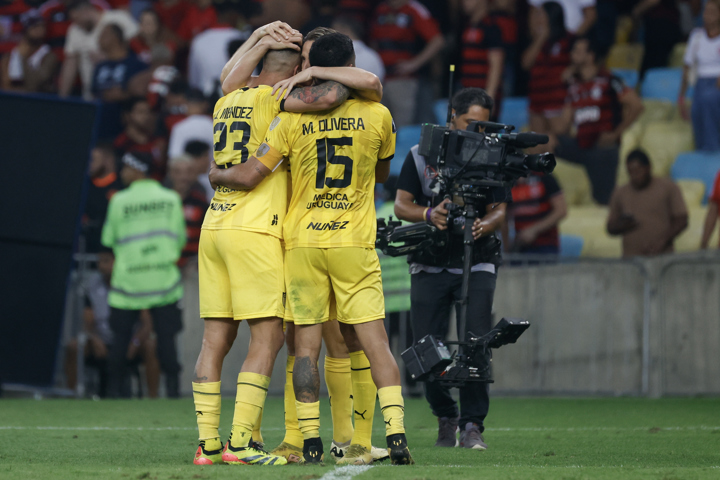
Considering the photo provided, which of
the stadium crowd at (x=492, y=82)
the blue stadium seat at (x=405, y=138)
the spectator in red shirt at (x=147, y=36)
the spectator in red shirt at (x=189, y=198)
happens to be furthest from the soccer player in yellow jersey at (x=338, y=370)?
the spectator in red shirt at (x=147, y=36)

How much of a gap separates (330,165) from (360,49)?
28.0 ft

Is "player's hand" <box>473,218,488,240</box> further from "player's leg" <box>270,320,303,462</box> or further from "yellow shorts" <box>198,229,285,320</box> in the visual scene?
"yellow shorts" <box>198,229,285,320</box>

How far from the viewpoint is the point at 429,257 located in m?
7.00

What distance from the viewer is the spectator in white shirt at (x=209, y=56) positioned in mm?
14805

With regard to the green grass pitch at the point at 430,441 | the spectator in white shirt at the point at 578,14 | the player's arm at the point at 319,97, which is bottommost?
the green grass pitch at the point at 430,441

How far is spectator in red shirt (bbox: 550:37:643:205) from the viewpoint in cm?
1384

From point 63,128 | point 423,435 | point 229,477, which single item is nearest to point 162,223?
point 63,128

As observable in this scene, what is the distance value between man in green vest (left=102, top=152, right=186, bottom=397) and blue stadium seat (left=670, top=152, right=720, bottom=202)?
6.36m

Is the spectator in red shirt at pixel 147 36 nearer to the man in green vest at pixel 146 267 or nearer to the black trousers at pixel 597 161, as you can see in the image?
the man in green vest at pixel 146 267

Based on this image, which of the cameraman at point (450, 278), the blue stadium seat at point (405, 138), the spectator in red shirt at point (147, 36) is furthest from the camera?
the spectator in red shirt at point (147, 36)

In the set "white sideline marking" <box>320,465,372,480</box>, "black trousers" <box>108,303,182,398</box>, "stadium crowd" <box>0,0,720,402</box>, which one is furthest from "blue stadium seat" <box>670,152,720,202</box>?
"white sideline marking" <box>320,465,372,480</box>

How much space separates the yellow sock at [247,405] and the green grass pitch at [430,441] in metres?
A: 0.28

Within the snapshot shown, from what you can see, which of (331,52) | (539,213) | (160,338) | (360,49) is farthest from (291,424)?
(360,49)

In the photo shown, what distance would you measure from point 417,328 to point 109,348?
5.30 meters
